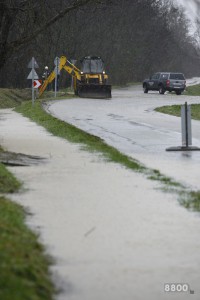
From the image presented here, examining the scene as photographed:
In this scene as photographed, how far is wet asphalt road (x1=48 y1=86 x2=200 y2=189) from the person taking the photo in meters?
15.1

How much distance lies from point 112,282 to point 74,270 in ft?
1.64

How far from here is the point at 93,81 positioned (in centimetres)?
5394

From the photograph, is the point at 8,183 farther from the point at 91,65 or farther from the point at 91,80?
the point at 91,65

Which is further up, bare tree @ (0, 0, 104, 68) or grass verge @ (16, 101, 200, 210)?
bare tree @ (0, 0, 104, 68)

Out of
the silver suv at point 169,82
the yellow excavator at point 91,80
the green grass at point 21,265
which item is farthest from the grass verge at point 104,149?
the silver suv at point 169,82

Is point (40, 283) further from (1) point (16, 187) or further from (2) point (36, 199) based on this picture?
(1) point (16, 187)

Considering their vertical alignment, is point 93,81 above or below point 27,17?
below

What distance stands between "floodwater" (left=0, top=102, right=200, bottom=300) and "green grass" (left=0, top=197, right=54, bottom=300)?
16cm

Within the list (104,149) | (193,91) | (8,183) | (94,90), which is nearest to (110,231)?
(8,183)

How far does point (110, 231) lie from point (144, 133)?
51.9 ft

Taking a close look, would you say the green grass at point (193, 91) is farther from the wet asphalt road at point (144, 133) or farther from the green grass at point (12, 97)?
the wet asphalt road at point (144, 133)

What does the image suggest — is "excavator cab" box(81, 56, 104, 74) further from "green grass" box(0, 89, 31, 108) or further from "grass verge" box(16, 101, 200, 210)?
"grass verge" box(16, 101, 200, 210)

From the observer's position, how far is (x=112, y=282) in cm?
646
